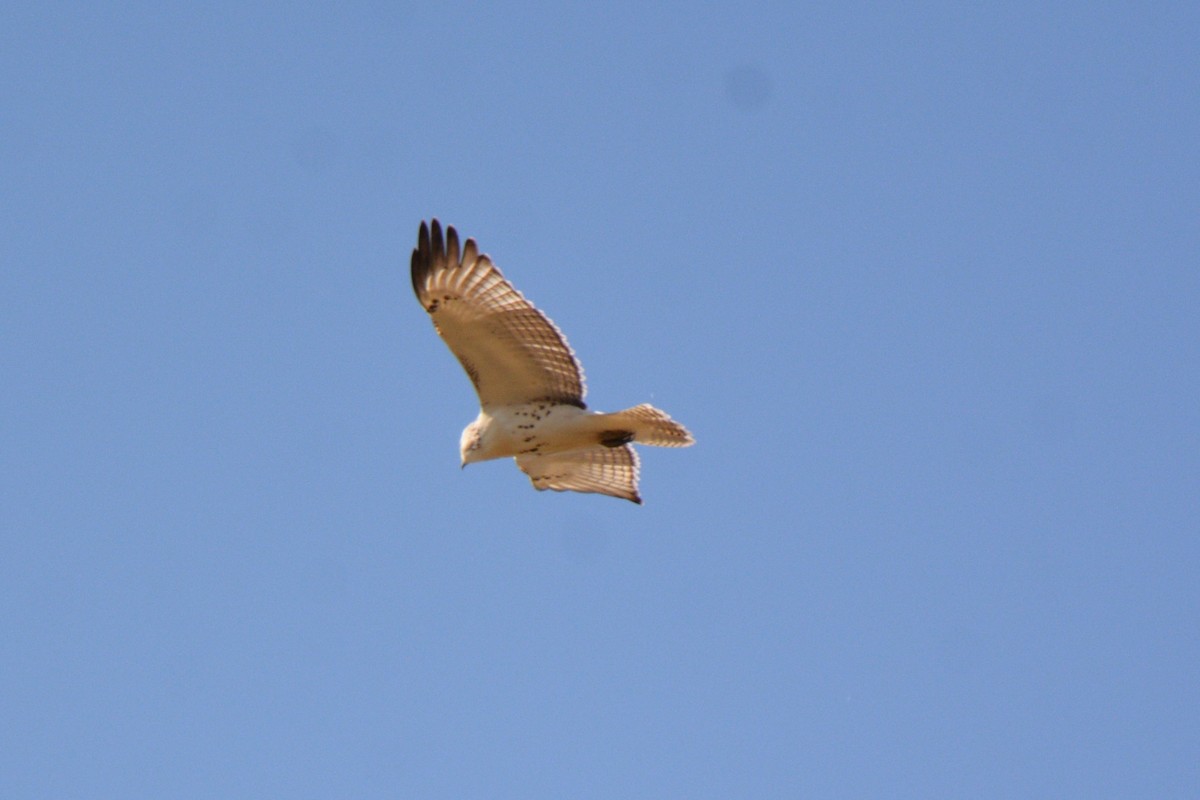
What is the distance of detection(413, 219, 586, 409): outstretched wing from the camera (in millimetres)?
11055

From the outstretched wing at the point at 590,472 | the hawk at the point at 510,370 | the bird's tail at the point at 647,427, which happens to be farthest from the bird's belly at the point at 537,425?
the outstretched wing at the point at 590,472

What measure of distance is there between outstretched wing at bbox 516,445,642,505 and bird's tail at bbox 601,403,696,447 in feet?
2.31

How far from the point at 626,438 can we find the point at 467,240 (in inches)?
78.9

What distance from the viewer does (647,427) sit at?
11.9 meters

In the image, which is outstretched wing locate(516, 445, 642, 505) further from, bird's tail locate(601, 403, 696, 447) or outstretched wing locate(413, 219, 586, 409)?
outstretched wing locate(413, 219, 586, 409)

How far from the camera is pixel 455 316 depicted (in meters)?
11.3

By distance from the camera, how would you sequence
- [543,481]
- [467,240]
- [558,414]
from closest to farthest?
[467,240], [558,414], [543,481]

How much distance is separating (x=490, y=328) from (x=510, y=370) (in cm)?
45

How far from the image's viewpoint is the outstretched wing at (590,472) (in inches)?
505

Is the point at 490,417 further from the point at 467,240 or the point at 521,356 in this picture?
the point at 467,240

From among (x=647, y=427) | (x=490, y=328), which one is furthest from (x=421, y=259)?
(x=647, y=427)

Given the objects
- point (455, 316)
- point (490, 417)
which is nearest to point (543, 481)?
point (490, 417)

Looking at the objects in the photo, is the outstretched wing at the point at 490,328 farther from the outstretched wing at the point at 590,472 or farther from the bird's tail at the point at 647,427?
Result: the outstretched wing at the point at 590,472

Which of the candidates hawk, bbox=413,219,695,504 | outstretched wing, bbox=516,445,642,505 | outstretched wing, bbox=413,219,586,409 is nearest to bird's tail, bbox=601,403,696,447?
hawk, bbox=413,219,695,504
